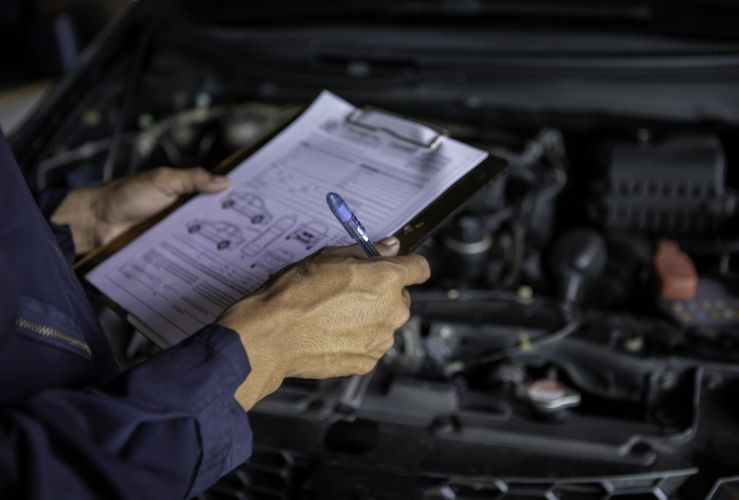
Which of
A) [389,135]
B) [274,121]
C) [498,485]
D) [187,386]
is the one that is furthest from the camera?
[274,121]

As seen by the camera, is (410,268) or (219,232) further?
(219,232)

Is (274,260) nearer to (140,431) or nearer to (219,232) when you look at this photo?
(219,232)

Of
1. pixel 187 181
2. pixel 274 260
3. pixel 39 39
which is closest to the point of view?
pixel 274 260

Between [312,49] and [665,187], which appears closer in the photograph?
[665,187]

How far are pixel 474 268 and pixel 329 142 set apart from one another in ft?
0.98

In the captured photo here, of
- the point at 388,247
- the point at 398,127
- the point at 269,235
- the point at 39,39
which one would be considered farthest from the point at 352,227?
the point at 39,39

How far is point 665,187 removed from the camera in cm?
117

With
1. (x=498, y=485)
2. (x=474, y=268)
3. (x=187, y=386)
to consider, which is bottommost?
(x=498, y=485)

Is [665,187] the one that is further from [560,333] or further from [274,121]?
[274,121]

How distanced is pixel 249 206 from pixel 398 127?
0.21m

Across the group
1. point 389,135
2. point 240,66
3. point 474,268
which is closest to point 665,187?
point 474,268

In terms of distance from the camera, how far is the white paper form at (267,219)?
0.79m

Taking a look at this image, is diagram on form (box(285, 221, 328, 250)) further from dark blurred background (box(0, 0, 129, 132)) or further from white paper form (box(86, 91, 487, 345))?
dark blurred background (box(0, 0, 129, 132))

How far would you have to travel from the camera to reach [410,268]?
0.71 metres
